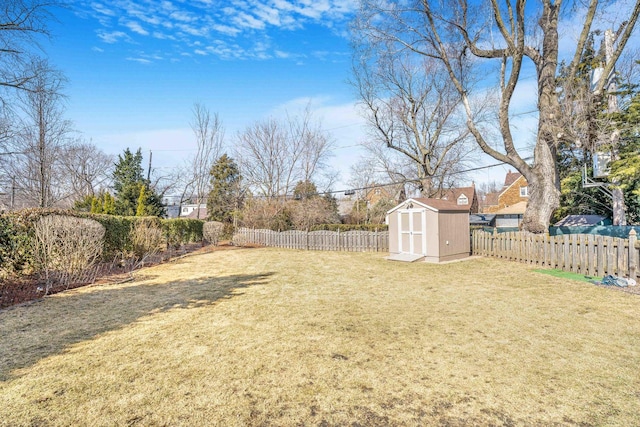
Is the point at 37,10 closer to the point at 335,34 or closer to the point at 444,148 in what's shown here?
the point at 335,34

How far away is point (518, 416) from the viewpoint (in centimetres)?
247

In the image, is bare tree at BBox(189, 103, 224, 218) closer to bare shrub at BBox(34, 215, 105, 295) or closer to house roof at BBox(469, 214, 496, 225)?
bare shrub at BBox(34, 215, 105, 295)

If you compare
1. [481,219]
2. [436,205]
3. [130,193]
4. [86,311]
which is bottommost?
[86,311]

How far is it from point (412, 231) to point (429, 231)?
30.5 inches

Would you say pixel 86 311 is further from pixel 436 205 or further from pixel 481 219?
pixel 481 219

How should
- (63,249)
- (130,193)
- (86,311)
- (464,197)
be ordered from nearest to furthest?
(86,311) → (63,249) → (130,193) → (464,197)

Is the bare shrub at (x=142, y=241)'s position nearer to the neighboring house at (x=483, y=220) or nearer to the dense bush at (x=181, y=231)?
the dense bush at (x=181, y=231)

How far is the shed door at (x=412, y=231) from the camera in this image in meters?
12.0

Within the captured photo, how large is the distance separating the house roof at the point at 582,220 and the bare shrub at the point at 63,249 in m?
21.9

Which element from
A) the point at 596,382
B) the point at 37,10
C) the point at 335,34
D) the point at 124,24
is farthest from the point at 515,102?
the point at 37,10

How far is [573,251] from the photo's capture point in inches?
338

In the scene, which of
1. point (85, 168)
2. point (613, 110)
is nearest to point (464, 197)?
point (613, 110)

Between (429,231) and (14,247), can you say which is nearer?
(14,247)

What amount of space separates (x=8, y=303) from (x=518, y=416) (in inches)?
325
